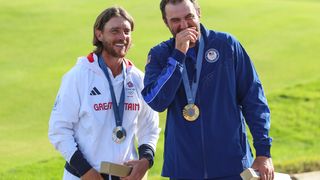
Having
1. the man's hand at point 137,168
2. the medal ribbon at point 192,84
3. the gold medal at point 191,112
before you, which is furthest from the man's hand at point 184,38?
the man's hand at point 137,168

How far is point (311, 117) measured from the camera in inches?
361

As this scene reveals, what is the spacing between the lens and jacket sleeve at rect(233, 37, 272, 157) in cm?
407

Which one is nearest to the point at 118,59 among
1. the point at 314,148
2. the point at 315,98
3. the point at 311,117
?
the point at 314,148

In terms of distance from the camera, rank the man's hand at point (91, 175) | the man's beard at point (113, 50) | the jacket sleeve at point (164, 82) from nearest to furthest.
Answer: the jacket sleeve at point (164, 82) → the man's hand at point (91, 175) → the man's beard at point (113, 50)

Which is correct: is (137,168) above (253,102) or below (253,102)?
below

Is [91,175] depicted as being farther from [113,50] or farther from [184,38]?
[184,38]

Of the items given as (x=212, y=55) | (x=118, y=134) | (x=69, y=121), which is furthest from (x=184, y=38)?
(x=69, y=121)

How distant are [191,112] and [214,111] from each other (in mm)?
140

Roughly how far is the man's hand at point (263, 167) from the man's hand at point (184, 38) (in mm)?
751

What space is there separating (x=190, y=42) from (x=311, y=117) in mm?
5496

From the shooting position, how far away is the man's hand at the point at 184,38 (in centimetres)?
389

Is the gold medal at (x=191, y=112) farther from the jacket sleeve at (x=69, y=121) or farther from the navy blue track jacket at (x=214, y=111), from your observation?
the jacket sleeve at (x=69, y=121)

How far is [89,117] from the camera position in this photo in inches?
168

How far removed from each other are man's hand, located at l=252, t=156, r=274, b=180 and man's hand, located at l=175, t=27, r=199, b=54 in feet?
2.46
